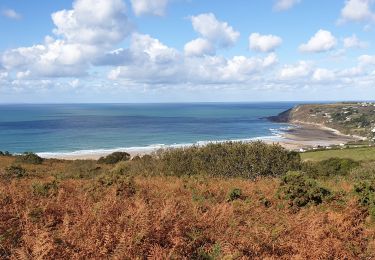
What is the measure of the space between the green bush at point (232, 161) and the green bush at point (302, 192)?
45.2ft

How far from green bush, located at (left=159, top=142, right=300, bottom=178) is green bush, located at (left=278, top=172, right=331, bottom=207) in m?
13.8

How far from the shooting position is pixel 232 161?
29.7 meters

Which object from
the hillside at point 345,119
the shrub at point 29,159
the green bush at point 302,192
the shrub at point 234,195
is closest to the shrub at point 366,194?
the green bush at point 302,192

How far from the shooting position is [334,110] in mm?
196250

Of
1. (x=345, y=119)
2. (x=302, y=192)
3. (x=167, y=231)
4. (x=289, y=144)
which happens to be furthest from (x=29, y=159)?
(x=345, y=119)

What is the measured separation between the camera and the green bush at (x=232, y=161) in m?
29.3

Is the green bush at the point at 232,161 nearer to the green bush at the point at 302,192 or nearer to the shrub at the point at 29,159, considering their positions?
the green bush at the point at 302,192

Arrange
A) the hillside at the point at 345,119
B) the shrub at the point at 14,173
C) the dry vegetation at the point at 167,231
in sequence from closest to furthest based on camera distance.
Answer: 1. the dry vegetation at the point at 167,231
2. the shrub at the point at 14,173
3. the hillside at the point at 345,119

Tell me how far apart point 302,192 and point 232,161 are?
15.8 metres

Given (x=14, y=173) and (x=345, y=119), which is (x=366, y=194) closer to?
(x=14, y=173)

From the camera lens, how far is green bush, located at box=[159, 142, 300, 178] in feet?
96.2

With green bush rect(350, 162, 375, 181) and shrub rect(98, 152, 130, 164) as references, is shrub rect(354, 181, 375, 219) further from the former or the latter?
shrub rect(98, 152, 130, 164)

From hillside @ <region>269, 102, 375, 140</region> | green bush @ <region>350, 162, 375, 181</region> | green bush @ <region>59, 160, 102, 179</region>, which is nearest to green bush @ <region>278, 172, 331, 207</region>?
green bush @ <region>350, 162, 375, 181</region>

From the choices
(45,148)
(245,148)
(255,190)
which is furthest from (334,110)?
(255,190)
